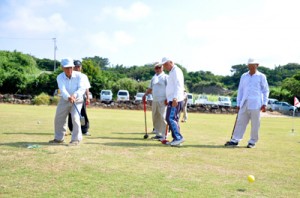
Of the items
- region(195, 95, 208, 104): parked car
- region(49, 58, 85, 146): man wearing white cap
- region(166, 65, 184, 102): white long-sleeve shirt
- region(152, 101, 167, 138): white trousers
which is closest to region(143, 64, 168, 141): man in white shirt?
region(152, 101, 167, 138): white trousers

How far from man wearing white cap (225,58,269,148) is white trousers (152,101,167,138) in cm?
184

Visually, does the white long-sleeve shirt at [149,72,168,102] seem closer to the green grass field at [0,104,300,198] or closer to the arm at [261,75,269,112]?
the green grass field at [0,104,300,198]

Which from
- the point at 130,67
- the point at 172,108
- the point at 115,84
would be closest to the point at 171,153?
the point at 172,108

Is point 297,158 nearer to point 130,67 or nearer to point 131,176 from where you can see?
point 131,176

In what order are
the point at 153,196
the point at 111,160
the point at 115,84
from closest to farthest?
the point at 153,196 → the point at 111,160 → the point at 115,84

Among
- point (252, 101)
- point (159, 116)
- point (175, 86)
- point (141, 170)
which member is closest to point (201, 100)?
point (159, 116)

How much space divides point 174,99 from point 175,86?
1.16ft

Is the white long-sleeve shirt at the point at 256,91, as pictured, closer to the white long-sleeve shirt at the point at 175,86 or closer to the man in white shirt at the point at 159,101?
the white long-sleeve shirt at the point at 175,86

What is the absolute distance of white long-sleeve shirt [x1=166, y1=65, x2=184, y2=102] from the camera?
8.84 metres

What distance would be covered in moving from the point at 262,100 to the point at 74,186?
5.94 metres

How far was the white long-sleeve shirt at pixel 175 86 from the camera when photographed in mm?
8836

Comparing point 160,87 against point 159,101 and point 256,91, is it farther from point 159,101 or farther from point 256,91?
point 256,91

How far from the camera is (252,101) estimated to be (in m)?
9.18

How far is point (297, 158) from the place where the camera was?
764cm
